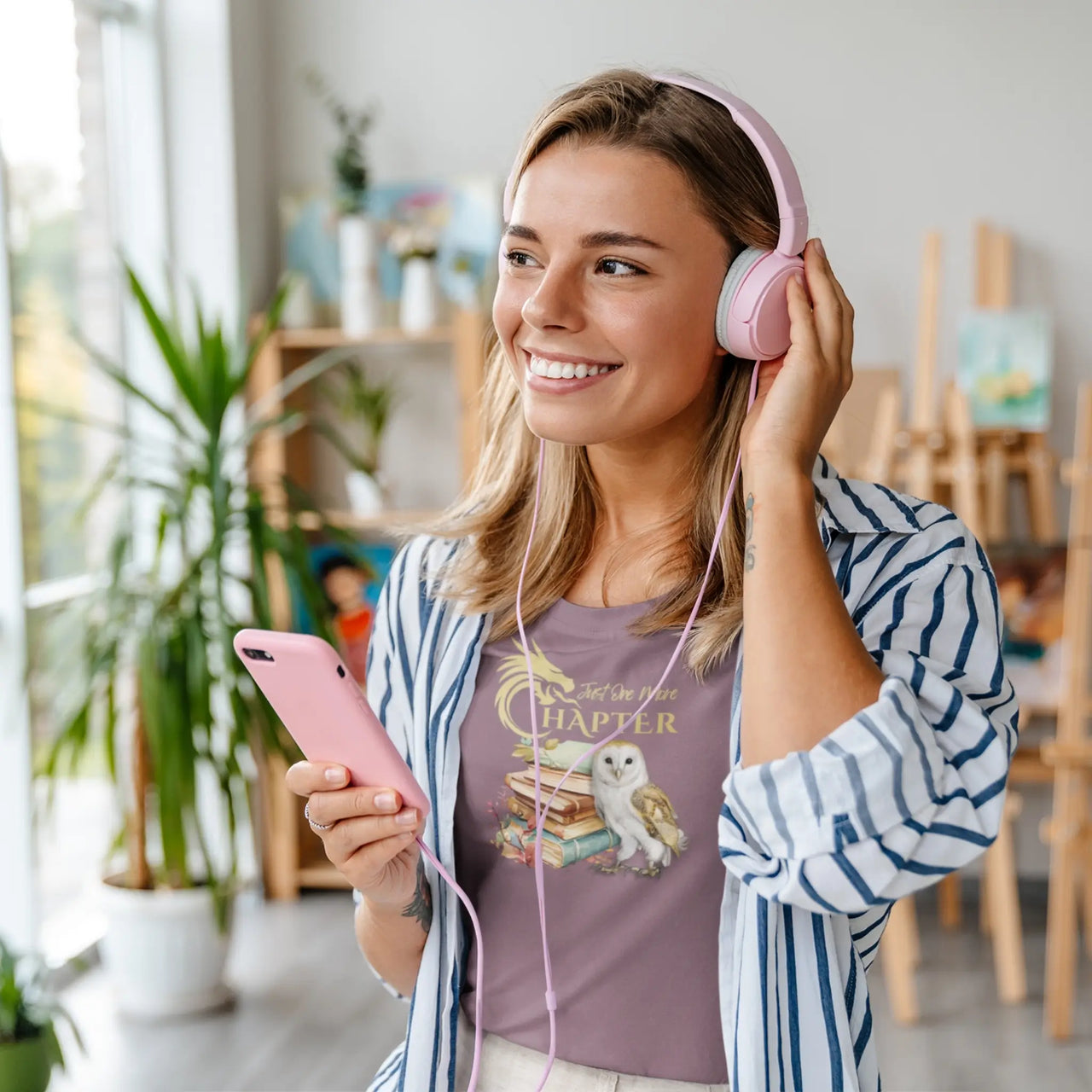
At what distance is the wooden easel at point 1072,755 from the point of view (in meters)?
3.17

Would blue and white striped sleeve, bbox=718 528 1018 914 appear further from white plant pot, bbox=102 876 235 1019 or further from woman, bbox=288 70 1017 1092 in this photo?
white plant pot, bbox=102 876 235 1019

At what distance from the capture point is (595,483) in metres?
1.34

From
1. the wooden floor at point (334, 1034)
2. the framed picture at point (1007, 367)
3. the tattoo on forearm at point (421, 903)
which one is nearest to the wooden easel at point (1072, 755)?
the wooden floor at point (334, 1034)

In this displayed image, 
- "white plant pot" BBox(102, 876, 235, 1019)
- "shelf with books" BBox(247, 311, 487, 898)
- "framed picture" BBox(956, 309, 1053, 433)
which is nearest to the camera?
"white plant pot" BBox(102, 876, 235, 1019)

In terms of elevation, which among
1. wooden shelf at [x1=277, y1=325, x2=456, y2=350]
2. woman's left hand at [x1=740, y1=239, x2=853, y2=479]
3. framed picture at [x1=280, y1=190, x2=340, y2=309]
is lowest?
woman's left hand at [x1=740, y1=239, x2=853, y2=479]

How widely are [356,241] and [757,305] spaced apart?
3162 mm

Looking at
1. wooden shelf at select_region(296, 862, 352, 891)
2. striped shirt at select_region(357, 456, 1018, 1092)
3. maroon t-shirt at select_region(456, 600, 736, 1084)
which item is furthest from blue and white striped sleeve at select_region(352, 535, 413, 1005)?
wooden shelf at select_region(296, 862, 352, 891)

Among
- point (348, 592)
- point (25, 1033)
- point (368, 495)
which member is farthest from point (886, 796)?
point (348, 592)

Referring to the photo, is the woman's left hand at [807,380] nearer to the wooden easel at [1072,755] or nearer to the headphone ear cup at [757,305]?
the headphone ear cup at [757,305]

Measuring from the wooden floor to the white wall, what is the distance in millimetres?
1013

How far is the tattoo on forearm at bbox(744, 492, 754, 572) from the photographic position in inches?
40.9

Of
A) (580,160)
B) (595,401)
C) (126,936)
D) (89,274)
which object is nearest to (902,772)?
(595,401)

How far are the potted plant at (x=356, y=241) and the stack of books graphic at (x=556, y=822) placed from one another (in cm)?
302

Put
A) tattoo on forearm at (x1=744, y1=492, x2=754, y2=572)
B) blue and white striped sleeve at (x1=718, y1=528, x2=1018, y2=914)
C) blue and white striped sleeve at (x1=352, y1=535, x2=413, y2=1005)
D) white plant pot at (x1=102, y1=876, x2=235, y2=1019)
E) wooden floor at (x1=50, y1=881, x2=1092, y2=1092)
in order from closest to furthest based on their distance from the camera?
blue and white striped sleeve at (x1=718, y1=528, x2=1018, y2=914)
tattoo on forearm at (x1=744, y1=492, x2=754, y2=572)
blue and white striped sleeve at (x1=352, y1=535, x2=413, y2=1005)
wooden floor at (x1=50, y1=881, x2=1092, y2=1092)
white plant pot at (x1=102, y1=876, x2=235, y2=1019)
